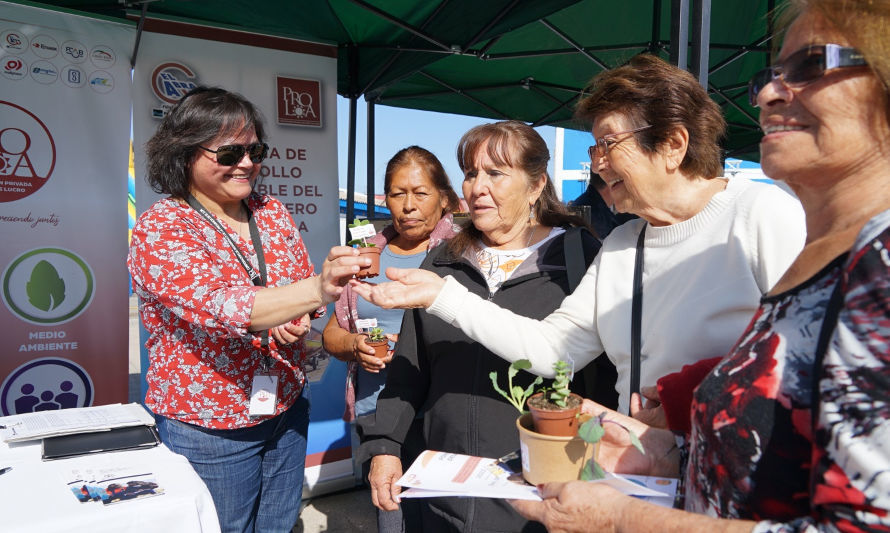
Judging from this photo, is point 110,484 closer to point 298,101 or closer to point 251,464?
point 251,464

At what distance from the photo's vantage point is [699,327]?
4.63 ft

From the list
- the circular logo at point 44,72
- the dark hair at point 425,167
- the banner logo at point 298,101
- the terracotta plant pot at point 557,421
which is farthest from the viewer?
the banner logo at point 298,101

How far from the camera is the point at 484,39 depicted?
388 centimetres

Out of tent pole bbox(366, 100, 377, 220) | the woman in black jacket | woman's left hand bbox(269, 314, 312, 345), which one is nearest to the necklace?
the woman in black jacket

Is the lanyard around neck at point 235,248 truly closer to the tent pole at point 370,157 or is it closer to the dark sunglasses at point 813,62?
the dark sunglasses at point 813,62

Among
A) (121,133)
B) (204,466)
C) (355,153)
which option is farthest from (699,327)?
(355,153)

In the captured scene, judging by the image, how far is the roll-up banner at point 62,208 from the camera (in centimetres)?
353

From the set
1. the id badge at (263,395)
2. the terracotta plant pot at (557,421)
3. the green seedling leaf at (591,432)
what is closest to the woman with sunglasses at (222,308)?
the id badge at (263,395)

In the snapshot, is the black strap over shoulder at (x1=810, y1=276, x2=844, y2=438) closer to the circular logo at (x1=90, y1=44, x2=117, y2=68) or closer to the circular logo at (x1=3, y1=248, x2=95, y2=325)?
the circular logo at (x1=3, y1=248, x2=95, y2=325)

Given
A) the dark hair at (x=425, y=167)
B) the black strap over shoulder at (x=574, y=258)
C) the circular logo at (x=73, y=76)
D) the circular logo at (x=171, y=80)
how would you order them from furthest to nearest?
the circular logo at (x=171, y=80) → the circular logo at (x=73, y=76) → the dark hair at (x=425, y=167) → the black strap over shoulder at (x=574, y=258)

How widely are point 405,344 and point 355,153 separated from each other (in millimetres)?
3489

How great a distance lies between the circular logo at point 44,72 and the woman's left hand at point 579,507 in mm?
3935

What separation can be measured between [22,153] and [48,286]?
814 millimetres

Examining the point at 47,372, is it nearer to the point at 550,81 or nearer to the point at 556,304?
the point at 556,304
